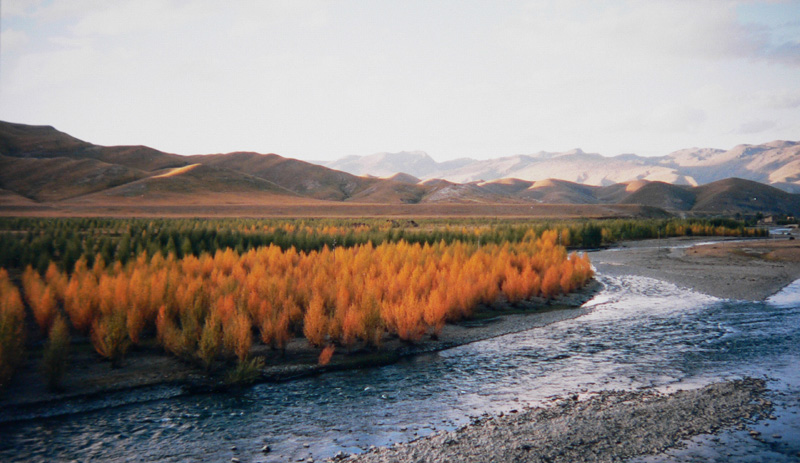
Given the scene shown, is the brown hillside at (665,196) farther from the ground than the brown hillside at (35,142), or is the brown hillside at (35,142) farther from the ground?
the brown hillside at (35,142)

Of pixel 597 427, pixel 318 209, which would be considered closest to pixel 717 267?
pixel 597 427

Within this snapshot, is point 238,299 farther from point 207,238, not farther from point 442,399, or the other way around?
point 207,238

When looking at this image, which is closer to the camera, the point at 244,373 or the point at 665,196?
the point at 244,373

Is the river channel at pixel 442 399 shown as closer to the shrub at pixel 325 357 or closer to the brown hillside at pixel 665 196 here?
the shrub at pixel 325 357

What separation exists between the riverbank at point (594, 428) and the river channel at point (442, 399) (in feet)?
0.83

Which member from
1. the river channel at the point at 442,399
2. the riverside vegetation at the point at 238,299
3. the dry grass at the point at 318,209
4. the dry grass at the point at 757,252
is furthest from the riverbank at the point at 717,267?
the dry grass at the point at 318,209

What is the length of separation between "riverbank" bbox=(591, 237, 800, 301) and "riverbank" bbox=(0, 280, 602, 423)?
11007 millimetres

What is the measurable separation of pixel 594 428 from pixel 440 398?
230cm

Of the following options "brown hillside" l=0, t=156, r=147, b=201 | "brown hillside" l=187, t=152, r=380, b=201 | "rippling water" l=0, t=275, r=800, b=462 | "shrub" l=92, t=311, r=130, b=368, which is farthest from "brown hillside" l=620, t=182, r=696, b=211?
"shrub" l=92, t=311, r=130, b=368

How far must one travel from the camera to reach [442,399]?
7715 millimetres

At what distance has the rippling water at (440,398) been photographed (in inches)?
241

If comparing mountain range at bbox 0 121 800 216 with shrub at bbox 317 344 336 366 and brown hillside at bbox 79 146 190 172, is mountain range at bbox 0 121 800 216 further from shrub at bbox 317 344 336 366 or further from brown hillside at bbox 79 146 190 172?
shrub at bbox 317 344 336 366

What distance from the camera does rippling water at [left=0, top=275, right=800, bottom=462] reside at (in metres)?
6.13

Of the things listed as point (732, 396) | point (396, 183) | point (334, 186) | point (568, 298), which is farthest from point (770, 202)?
point (732, 396)
